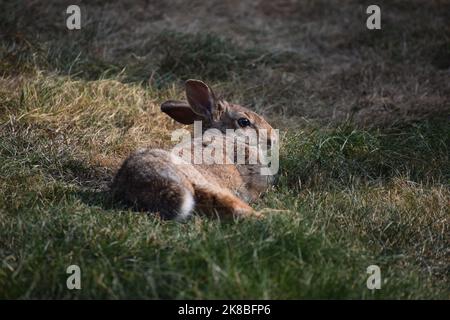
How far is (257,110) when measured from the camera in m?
7.82

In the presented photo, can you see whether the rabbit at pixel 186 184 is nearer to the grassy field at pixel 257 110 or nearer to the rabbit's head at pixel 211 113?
the grassy field at pixel 257 110

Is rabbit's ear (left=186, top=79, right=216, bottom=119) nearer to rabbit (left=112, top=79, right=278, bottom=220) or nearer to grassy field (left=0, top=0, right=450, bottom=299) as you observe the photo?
rabbit (left=112, top=79, right=278, bottom=220)

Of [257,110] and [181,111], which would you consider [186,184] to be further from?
[257,110]

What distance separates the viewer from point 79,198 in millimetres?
5375

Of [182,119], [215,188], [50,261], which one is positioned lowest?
[50,261]

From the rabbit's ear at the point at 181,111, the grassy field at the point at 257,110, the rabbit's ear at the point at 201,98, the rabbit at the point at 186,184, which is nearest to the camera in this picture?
the grassy field at the point at 257,110

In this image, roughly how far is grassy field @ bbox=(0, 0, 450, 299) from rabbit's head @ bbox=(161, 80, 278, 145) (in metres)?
0.38

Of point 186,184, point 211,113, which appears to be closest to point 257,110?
point 211,113

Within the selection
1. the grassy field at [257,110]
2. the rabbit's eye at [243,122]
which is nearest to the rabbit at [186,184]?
the grassy field at [257,110]

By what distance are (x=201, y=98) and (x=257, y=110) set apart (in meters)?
1.50

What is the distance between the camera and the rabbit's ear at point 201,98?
634 cm

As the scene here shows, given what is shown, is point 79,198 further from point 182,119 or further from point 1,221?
point 182,119
